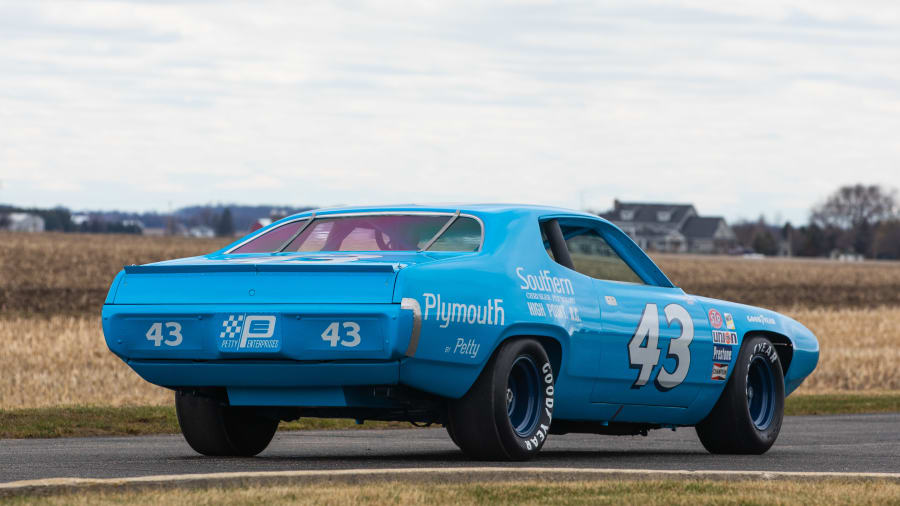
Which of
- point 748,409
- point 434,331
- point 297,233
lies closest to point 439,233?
point 297,233

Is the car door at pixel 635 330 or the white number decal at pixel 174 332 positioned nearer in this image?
the white number decal at pixel 174 332

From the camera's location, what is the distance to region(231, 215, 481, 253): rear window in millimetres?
8750

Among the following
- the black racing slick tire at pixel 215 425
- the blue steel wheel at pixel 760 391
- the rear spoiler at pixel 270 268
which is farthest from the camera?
the blue steel wheel at pixel 760 391

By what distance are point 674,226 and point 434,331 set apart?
164113mm

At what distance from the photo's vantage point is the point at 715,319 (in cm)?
1038

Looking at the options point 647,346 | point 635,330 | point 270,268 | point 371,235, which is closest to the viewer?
point 270,268

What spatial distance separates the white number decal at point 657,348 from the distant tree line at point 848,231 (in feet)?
507

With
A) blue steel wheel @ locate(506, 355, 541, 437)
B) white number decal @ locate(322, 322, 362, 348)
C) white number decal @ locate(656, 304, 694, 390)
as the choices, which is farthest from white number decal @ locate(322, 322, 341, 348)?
white number decal @ locate(656, 304, 694, 390)

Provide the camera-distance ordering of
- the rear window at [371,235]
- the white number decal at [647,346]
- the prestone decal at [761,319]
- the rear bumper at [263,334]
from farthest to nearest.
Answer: the prestone decal at [761,319] → the white number decal at [647,346] → the rear window at [371,235] → the rear bumper at [263,334]

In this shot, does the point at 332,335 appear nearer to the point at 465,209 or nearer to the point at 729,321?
the point at 465,209

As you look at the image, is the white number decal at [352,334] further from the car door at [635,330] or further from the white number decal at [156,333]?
the car door at [635,330]

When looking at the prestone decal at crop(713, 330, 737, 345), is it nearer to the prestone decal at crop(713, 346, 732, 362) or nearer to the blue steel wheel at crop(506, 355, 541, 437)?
the prestone decal at crop(713, 346, 732, 362)

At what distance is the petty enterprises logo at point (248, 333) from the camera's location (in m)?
7.74

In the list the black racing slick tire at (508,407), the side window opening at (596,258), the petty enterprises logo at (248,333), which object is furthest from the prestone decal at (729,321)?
the petty enterprises logo at (248,333)
